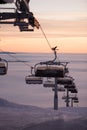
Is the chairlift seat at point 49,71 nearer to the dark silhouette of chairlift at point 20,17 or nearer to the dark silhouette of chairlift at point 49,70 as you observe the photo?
the dark silhouette of chairlift at point 49,70

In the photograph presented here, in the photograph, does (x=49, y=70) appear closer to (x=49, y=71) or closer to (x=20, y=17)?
(x=49, y=71)

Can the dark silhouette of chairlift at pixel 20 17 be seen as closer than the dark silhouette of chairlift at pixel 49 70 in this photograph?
Yes

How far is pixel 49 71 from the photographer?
1451 centimetres

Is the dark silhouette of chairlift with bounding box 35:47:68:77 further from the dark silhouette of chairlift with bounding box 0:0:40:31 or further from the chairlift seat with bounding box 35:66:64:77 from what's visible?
the dark silhouette of chairlift with bounding box 0:0:40:31

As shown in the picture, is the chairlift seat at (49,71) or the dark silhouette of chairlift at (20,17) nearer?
the dark silhouette of chairlift at (20,17)

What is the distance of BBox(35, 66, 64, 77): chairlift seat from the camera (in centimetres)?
1430

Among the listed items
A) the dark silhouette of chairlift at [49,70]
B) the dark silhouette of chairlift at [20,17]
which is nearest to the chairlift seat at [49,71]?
the dark silhouette of chairlift at [49,70]

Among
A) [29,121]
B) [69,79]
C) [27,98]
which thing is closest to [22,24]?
[29,121]

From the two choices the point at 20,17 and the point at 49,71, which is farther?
the point at 49,71

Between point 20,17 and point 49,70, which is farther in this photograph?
point 49,70

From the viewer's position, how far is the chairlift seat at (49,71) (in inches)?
563

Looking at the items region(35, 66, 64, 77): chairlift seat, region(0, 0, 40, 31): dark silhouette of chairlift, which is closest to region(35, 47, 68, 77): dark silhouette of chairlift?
region(35, 66, 64, 77): chairlift seat

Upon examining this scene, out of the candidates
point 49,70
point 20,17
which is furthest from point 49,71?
point 20,17

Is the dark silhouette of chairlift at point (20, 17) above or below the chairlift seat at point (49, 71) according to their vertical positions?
above
